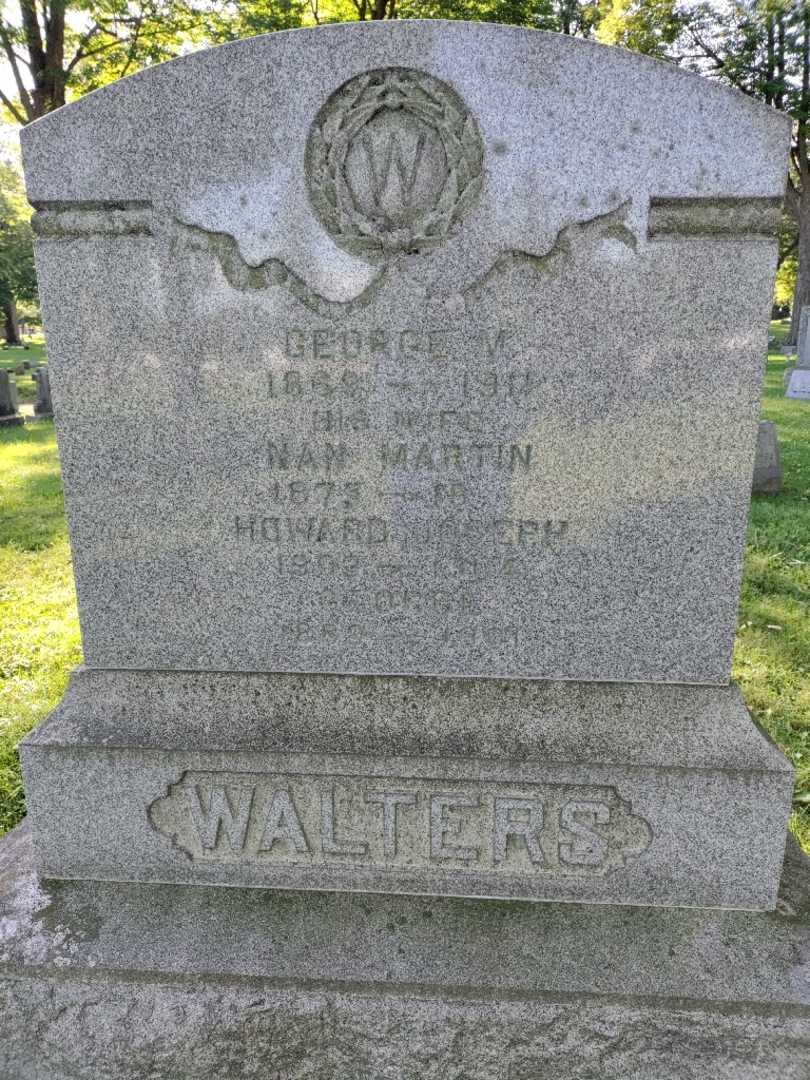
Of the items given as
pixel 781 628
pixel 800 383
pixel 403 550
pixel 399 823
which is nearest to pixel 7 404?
pixel 781 628

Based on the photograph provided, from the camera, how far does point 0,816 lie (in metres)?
3.14

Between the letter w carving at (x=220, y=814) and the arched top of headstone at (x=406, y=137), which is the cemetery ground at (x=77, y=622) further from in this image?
the arched top of headstone at (x=406, y=137)

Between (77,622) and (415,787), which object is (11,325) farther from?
(415,787)

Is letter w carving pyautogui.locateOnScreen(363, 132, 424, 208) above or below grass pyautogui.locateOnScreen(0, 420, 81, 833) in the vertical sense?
above

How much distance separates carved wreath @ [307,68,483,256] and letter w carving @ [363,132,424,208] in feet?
0.15

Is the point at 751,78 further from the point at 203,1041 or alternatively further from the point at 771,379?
the point at 203,1041

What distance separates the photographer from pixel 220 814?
2207 mm

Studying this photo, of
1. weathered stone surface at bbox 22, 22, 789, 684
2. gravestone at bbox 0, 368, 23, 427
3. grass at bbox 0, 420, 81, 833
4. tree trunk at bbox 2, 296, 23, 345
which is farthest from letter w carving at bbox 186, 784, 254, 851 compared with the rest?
tree trunk at bbox 2, 296, 23, 345

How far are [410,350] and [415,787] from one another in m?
1.21

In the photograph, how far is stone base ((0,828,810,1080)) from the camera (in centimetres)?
188

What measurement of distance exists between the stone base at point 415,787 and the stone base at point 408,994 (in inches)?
5.0

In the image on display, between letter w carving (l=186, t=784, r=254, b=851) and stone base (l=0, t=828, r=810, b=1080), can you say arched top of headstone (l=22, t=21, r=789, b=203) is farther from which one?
stone base (l=0, t=828, r=810, b=1080)

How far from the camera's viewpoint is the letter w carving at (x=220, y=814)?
7.20ft

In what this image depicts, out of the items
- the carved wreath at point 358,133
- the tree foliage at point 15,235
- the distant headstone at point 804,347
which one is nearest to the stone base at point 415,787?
the carved wreath at point 358,133
